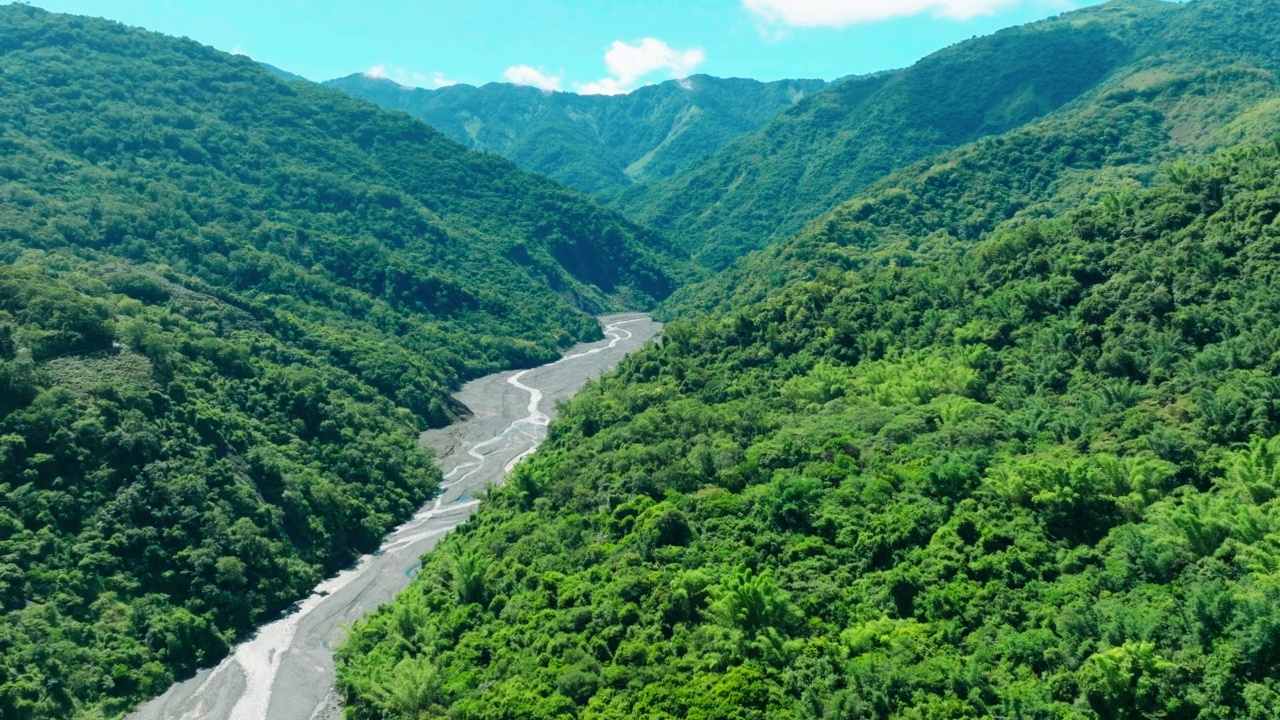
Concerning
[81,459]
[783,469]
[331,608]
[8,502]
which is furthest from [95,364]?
[783,469]

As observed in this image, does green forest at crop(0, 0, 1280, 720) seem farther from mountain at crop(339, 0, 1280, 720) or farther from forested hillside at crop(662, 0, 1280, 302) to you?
forested hillside at crop(662, 0, 1280, 302)

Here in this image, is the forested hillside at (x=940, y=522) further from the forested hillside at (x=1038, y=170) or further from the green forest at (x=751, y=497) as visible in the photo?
the forested hillside at (x=1038, y=170)

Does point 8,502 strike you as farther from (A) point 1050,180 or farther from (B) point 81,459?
(A) point 1050,180

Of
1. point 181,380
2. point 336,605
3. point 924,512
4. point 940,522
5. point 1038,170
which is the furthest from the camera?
point 1038,170

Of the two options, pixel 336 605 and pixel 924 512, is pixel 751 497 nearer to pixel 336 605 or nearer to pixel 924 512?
pixel 924 512

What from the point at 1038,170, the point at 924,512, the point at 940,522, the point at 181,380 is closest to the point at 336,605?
the point at 181,380

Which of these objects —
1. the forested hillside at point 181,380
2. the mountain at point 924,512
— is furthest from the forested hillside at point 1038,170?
the mountain at point 924,512

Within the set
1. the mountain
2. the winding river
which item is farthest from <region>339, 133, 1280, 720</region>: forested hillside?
the winding river
